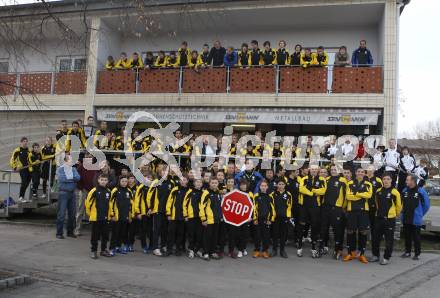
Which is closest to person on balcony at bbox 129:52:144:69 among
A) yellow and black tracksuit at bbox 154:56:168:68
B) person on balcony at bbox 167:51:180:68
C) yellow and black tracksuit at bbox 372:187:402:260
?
Answer: yellow and black tracksuit at bbox 154:56:168:68

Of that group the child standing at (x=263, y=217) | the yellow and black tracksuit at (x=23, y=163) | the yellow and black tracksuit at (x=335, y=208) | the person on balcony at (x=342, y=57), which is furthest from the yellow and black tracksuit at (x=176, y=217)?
the person on balcony at (x=342, y=57)

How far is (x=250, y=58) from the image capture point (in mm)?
14891

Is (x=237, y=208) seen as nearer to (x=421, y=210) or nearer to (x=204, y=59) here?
(x=421, y=210)

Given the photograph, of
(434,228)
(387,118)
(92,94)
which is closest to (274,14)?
(387,118)

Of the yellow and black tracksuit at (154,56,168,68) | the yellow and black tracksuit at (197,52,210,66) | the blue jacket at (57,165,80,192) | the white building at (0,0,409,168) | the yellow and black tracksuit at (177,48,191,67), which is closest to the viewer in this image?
the blue jacket at (57,165,80,192)

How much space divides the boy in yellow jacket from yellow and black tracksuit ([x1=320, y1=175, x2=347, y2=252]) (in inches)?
189

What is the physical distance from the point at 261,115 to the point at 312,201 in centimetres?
487

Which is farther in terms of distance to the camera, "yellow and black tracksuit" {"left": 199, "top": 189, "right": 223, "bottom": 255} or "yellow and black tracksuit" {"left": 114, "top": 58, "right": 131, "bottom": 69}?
"yellow and black tracksuit" {"left": 114, "top": 58, "right": 131, "bottom": 69}

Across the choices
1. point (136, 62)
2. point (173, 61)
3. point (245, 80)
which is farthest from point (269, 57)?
point (136, 62)

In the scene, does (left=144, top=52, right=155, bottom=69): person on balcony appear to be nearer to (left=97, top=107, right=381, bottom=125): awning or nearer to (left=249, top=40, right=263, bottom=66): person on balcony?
(left=97, top=107, right=381, bottom=125): awning

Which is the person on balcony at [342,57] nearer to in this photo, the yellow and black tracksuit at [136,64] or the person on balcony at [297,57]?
the person on balcony at [297,57]

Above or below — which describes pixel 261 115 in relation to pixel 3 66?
below

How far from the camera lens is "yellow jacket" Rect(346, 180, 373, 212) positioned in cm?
984

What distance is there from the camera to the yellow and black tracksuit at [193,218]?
999cm
